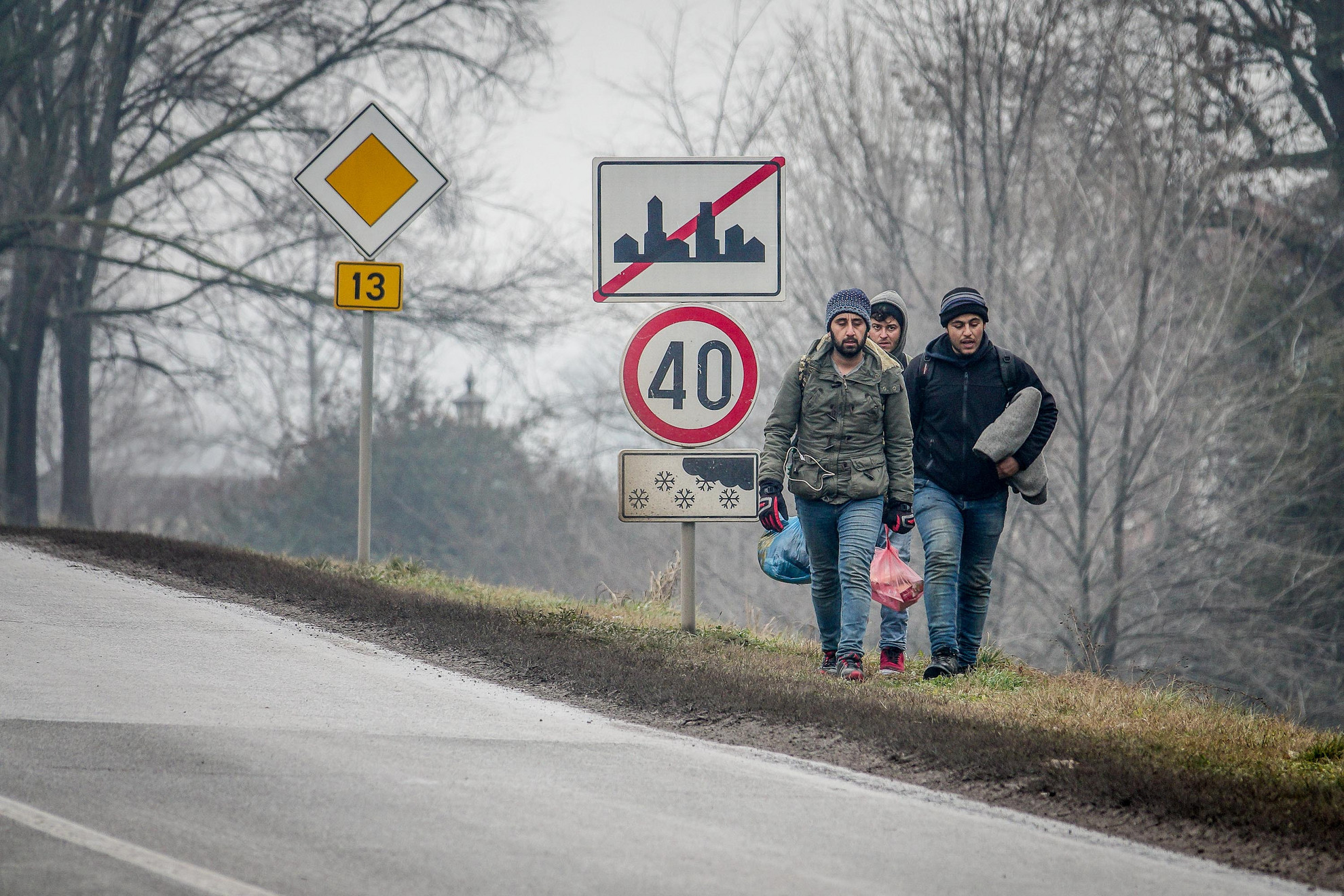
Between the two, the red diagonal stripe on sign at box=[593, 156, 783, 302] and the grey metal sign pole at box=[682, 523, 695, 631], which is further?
the grey metal sign pole at box=[682, 523, 695, 631]

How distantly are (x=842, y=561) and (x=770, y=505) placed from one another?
483 millimetres

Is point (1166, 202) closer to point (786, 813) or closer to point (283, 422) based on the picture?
point (786, 813)

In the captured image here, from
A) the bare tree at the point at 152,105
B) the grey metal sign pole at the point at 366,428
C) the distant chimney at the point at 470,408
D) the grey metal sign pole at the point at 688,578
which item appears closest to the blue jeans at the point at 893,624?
the grey metal sign pole at the point at 688,578

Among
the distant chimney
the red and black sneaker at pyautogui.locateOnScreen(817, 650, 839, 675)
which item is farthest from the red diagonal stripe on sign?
the distant chimney

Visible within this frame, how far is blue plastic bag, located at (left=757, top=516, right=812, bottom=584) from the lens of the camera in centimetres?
786

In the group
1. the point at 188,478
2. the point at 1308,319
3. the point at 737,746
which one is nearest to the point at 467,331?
the point at 1308,319

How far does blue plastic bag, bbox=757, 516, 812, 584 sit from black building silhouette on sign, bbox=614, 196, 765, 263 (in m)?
1.69

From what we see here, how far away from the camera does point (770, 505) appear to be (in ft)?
24.4

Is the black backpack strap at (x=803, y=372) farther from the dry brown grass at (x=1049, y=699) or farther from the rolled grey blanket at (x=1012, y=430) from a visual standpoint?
the dry brown grass at (x=1049, y=699)

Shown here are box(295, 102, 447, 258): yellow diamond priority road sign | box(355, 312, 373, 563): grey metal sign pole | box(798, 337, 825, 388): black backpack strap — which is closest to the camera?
box(798, 337, 825, 388): black backpack strap

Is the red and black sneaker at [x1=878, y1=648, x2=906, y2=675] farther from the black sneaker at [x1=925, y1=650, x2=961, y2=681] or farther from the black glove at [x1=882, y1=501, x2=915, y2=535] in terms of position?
the black glove at [x1=882, y1=501, x2=915, y2=535]

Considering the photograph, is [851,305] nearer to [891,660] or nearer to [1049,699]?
[891,660]

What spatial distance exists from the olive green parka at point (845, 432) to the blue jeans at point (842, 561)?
0.10 metres

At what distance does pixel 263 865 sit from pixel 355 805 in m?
0.61
